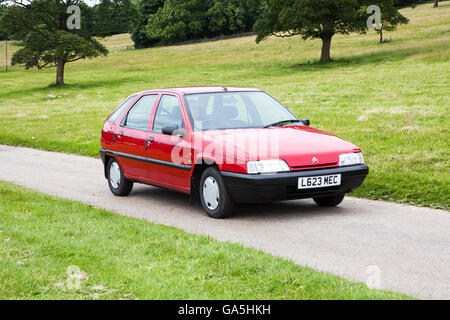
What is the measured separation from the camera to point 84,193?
991 centimetres

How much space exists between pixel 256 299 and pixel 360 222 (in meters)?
3.32

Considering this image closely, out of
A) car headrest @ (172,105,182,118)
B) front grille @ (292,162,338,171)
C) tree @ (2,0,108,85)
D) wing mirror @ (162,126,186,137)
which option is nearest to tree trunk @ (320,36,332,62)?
tree @ (2,0,108,85)

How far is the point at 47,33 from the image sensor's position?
48.0 m

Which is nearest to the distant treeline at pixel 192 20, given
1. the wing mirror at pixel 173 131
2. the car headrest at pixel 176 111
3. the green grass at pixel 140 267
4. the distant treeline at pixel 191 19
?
the distant treeline at pixel 191 19

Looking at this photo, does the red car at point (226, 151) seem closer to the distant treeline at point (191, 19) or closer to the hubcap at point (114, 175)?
the hubcap at point (114, 175)

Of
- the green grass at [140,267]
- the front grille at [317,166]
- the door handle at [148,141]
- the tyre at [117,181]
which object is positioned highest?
the door handle at [148,141]

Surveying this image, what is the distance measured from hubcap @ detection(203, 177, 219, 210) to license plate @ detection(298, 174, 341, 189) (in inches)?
41.6

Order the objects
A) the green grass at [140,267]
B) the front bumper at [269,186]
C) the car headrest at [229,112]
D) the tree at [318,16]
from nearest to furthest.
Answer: the green grass at [140,267] → the front bumper at [269,186] → the car headrest at [229,112] → the tree at [318,16]

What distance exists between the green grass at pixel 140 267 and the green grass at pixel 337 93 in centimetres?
419

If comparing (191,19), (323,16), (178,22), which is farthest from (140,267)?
(191,19)

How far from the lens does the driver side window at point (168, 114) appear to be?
852 centimetres
